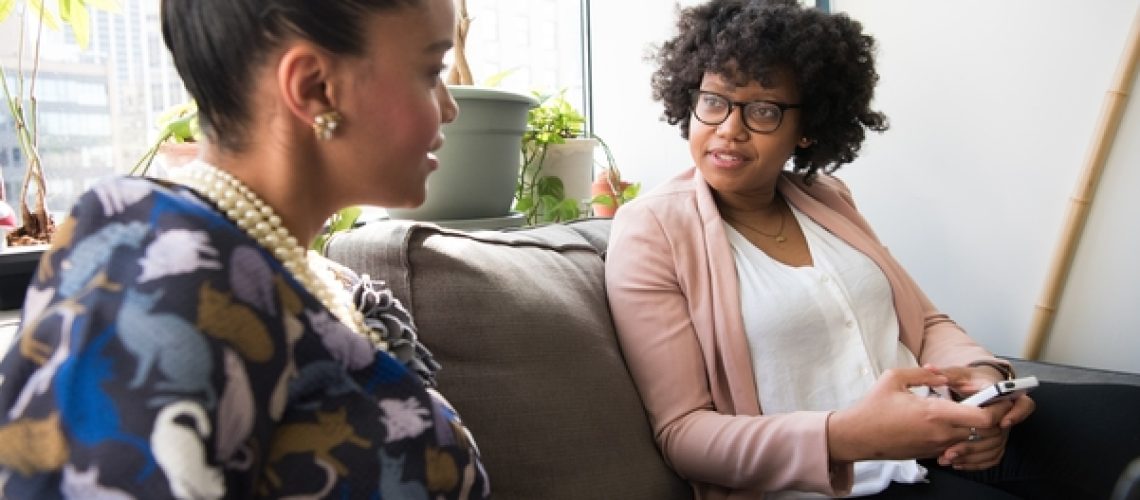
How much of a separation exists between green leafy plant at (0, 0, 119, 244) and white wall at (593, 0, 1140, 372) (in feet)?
4.37

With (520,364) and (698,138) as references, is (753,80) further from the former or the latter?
(520,364)

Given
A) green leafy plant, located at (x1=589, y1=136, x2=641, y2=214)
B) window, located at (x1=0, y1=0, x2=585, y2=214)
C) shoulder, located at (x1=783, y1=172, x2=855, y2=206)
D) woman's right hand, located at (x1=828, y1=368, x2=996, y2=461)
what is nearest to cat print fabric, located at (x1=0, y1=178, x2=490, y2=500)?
woman's right hand, located at (x1=828, y1=368, x2=996, y2=461)

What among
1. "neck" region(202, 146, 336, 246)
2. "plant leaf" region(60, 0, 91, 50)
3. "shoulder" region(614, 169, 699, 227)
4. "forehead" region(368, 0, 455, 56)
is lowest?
"shoulder" region(614, 169, 699, 227)

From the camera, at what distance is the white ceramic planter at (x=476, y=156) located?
4.44 feet

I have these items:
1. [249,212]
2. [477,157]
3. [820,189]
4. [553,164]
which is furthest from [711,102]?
[249,212]

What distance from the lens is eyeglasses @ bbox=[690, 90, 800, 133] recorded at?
4.12ft

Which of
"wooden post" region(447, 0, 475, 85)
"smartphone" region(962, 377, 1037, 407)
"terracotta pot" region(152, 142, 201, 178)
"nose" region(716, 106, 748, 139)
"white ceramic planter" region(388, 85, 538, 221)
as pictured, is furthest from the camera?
"wooden post" region(447, 0, 475, 85)

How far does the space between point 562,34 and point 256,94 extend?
67.5 inches

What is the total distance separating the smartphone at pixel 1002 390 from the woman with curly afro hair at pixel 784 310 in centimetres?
4

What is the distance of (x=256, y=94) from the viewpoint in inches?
22.0

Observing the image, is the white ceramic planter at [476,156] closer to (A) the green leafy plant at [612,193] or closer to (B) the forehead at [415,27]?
(A) the green leafy plant at [612,193]

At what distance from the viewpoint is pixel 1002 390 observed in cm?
99

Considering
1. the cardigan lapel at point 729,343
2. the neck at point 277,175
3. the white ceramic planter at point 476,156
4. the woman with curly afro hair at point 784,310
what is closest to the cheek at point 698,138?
the woman with curly afro hair at point 784,310

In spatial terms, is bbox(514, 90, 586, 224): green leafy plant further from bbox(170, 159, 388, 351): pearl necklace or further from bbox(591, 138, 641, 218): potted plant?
bbox(170, 159, 388, 351): pearl necklace
